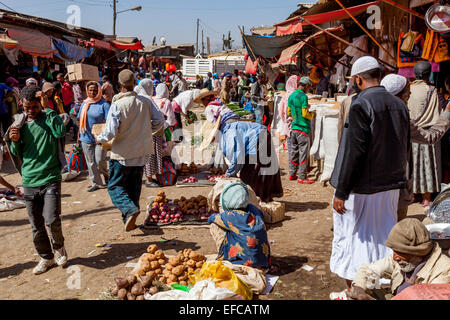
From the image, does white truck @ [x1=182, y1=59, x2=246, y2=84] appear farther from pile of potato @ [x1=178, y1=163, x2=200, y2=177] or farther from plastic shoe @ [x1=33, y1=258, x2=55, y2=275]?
plastic shoe @ [x1=33, y1=258, x2=55, y2=275]

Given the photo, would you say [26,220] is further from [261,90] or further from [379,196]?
[261,90]

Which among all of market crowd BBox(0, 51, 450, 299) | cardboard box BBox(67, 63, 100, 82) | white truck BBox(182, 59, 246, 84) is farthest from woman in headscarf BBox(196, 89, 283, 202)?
white truck BBox(182, 59, 246, 84)

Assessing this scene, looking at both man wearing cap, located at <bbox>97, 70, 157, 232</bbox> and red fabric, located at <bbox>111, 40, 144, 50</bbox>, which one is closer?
man wearing cap, located at <bbox>97, 70, 157, 232</bbox>

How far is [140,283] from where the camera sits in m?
3.75

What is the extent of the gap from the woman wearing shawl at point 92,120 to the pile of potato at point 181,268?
3720 millimetres

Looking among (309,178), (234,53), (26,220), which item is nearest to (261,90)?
(309,178)

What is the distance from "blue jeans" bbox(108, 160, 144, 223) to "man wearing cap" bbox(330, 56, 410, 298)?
2.89 meters

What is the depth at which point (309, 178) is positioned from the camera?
8312 mm

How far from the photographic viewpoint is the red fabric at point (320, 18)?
7.69 meters

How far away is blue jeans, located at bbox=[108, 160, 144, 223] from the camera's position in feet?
17.3

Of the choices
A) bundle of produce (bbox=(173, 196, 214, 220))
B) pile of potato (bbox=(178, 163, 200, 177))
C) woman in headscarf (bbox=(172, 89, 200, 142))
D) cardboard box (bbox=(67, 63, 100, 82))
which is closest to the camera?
bundle of produce (bbox=(173, 196, 214, 220))

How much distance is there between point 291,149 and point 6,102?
7348mm

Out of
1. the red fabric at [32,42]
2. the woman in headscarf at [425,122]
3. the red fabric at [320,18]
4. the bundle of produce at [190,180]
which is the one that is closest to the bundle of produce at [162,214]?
the bundle of produce at [190,180]

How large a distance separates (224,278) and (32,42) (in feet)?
37.9
